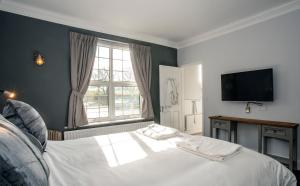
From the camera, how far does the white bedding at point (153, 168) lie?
3.65 ft

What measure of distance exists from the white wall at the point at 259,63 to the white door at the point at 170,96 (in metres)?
0.76

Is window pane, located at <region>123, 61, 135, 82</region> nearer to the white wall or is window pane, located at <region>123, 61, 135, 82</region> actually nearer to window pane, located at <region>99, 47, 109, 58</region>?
window pane, located at <region>99, 47, 109, 58</region>

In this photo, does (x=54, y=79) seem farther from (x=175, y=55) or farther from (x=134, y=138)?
(x=175, y=55)

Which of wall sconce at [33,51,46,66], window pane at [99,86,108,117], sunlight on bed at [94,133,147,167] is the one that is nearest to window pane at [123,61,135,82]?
window pane at [99,86,108,117]

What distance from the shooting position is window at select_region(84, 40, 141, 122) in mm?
3492

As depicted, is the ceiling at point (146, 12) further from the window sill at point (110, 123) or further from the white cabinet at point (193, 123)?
the white cabinet at point (193, 123)

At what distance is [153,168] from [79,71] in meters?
2.54

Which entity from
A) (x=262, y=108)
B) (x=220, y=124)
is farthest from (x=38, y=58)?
(x=262, y=108)

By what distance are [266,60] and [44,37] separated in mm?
3997

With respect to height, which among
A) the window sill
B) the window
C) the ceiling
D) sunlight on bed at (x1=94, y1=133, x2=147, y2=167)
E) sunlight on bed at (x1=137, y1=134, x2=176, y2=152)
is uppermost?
the ceiling

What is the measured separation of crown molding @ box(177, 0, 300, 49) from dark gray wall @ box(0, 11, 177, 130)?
2.57 m

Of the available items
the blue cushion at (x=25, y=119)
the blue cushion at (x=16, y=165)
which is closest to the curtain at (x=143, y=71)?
the blue cushion at (x=25, y=119)

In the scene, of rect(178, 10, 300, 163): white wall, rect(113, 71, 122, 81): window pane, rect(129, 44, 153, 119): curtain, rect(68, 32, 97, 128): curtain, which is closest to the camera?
rect(178, 10, 300, 163): white wall

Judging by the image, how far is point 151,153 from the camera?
163 centimetres
